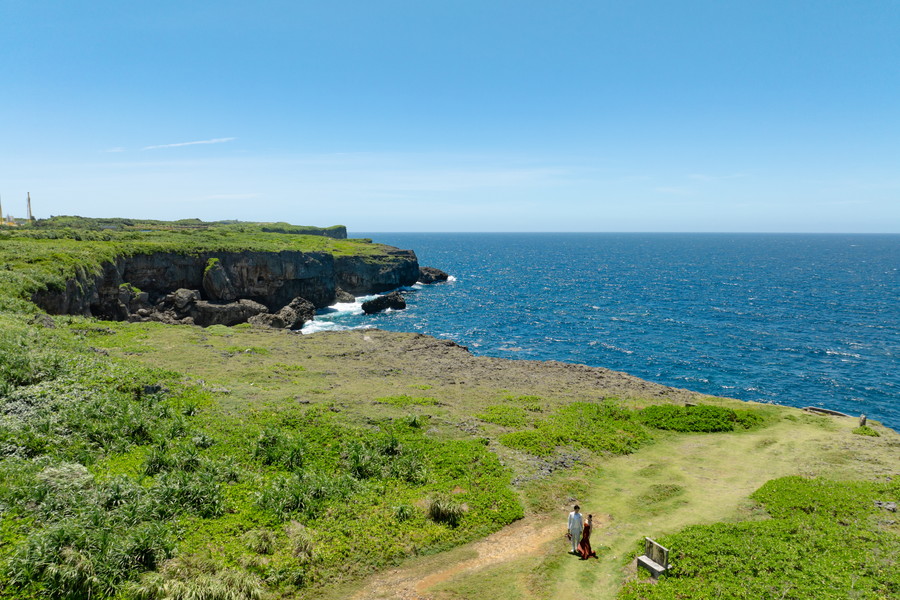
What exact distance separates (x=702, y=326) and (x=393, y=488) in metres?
73.9

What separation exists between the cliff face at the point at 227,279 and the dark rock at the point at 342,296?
5.65 feet

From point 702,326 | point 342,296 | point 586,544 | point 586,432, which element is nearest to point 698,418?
point 586,432

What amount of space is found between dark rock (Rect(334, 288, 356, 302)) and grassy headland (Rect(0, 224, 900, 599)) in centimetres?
6907

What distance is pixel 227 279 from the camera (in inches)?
3258

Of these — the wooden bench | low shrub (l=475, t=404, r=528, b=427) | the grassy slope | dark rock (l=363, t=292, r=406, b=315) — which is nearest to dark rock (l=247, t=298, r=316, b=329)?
dark rock (l=363, t=292, r=406, b=315)

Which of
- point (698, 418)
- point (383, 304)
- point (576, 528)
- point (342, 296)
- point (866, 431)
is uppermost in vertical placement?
point (576, 528)

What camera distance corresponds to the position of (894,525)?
675 inches

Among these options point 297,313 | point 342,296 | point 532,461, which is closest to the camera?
point 532,461

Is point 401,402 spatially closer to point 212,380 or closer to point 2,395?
point 212,380

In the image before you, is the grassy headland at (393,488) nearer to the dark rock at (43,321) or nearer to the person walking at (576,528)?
the person walking at (576,528)

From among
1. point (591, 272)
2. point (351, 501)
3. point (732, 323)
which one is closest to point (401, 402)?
point (351, 501)

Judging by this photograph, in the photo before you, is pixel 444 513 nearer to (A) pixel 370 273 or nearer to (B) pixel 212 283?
(B) pixel 212 283

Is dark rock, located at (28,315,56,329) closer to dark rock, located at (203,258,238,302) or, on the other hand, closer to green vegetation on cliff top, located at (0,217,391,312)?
green vegetation on cliff top, located at (0,217,391,312)

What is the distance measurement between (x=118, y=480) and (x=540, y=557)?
15462 mm
